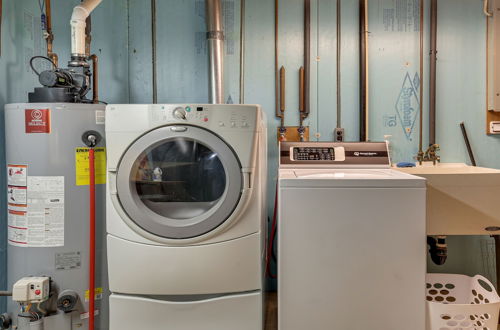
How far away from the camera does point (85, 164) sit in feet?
5.85

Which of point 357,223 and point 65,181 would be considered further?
point 65,181

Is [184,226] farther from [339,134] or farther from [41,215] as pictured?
[339,134]

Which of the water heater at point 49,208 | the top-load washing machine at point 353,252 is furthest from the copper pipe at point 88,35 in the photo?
the top-load washing machine at point 353,252

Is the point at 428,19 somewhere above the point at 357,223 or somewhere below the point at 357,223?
above

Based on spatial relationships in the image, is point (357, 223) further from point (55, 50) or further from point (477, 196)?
point (55, 50)

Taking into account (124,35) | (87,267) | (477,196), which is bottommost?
(87,267)

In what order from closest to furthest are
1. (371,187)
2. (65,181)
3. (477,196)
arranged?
(371,187)
(477,196)
(65,181)

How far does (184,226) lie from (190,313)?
0.43m

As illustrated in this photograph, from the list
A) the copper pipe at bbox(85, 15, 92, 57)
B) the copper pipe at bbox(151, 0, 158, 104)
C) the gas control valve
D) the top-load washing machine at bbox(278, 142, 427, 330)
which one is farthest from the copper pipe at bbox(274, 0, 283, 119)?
the gas control valve

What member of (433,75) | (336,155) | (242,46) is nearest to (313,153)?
(336,155)

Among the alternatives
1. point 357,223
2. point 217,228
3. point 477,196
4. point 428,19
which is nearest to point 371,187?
point 357,223

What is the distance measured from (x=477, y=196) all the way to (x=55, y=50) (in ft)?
8.11

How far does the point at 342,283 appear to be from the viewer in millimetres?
1535

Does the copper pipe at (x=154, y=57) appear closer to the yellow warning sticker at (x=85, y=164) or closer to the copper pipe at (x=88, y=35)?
A: the copper pipe at (x=88, y=35)
